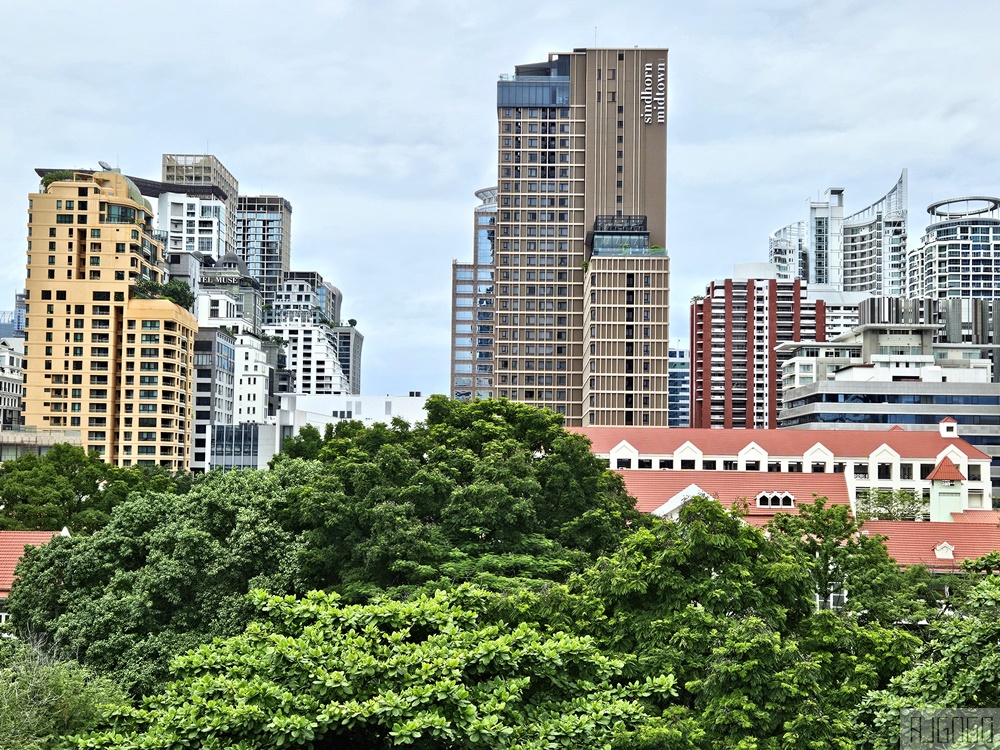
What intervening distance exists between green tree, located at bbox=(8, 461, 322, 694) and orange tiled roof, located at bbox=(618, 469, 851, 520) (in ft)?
87.3

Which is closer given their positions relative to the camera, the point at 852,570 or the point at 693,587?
the point at 693,587

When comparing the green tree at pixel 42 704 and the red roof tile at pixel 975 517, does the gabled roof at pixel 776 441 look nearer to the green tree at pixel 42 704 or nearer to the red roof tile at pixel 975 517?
the red roof tile at pixel 975 517

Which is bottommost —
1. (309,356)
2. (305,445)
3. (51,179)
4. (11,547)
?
(11,547)

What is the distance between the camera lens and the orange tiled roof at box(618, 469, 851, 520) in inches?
2173

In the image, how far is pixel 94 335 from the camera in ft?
315

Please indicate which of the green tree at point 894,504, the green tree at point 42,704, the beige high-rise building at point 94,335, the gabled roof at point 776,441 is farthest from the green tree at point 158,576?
the beige high-rise building at point 94,335

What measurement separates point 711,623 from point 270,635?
880cm

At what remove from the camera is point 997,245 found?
16975 cm

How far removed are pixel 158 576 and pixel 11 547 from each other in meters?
13.7

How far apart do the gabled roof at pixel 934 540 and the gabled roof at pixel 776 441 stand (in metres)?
29.4

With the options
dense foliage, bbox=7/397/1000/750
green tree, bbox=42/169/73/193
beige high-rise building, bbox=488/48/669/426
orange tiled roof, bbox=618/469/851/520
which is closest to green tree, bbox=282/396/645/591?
dense foliage, bbox=7/397/1000/750

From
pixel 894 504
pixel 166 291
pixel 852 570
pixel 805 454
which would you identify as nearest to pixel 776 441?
Result: pixel 805 454

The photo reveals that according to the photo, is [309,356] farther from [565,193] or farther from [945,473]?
[945,473]

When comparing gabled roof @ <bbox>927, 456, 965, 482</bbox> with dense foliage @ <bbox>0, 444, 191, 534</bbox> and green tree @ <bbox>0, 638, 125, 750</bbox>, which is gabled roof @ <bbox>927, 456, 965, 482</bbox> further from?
green tree @ <bbox>0, 638, 125, 750</bbox>
